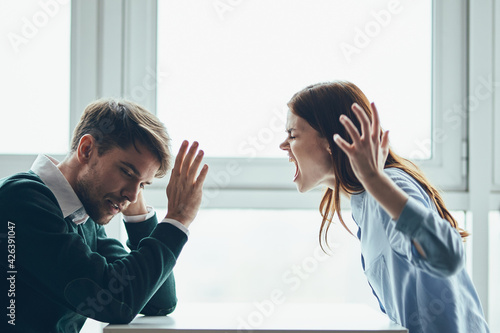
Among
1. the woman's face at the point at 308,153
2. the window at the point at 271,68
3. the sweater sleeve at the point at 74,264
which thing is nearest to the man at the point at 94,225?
the sweater sleeve at the point at 74,264

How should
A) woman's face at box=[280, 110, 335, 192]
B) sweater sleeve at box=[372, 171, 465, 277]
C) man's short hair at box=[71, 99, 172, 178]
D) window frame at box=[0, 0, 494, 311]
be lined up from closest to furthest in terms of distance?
sweater sleeve at box=[372, 171, 465, 277] < man's short hair at box=[71, 99, 172, 178] < woman's face at box=[280, 110, 335, 192] < window frame at box=[0, 0, 494, 311]

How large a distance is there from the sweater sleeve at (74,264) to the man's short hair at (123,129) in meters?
0.19

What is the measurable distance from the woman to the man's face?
402 mm

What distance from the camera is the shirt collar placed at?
3.19 feet

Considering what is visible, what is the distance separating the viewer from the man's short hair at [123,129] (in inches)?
40.4

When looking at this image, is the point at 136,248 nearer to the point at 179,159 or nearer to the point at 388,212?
the point at 179,159

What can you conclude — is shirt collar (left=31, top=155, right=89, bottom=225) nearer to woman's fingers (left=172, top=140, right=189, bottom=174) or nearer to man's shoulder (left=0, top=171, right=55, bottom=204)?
man's shoulder (left=0, top=171, right=55, bottom=204)

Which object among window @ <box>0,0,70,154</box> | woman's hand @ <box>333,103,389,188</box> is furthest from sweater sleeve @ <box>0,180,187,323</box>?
window @ <box>0,0,70,154</box>

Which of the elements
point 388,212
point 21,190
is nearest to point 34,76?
point 21,190

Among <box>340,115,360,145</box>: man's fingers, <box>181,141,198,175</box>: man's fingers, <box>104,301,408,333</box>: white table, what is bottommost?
<box>104,301,408,333</box>: white table

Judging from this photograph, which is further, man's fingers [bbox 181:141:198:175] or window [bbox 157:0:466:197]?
window [bbox 157:0:466:197]

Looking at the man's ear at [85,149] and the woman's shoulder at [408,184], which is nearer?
the woman's shoulder at [408,184]

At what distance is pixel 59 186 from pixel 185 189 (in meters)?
0.26

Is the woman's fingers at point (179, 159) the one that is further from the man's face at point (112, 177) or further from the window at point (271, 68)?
the window at point (271, 68)
